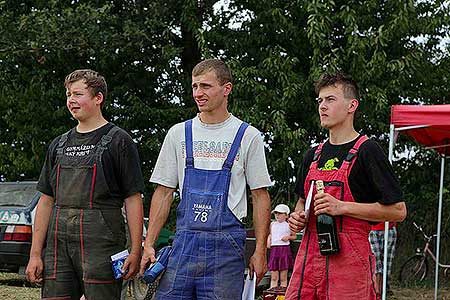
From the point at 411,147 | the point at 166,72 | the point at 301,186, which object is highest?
the point at 166,72

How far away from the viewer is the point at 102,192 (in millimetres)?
4426

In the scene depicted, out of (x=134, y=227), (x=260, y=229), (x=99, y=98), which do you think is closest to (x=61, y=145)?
(x=99, y=98)

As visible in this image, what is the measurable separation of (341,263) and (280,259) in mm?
6725

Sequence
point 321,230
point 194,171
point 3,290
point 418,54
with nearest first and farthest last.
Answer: point 321,230 < point 194,171 < point 3,290 < point 418,54

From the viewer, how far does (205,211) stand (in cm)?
412

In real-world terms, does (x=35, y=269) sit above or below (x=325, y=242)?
below

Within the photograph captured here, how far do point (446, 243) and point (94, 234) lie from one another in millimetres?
11322

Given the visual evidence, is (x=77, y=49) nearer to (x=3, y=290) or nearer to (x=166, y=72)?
(x=166, y=72)

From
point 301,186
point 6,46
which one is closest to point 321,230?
point 301,186

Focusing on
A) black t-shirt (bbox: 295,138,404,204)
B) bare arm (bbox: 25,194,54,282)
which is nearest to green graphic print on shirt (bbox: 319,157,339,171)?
black t-shirt (bbox: 295,138,404,204)

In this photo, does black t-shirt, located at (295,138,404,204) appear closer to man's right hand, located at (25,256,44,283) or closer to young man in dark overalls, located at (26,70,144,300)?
young man in dark overalls, located at (26,70,144,300)

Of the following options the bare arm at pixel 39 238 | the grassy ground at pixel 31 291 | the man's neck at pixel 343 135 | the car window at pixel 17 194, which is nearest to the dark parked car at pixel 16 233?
the car window at pixel 17 194

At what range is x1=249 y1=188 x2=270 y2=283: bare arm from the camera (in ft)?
13.6

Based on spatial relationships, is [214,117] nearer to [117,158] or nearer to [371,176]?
[117,158]
